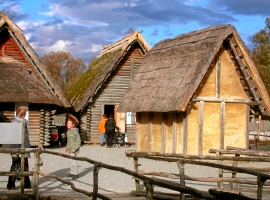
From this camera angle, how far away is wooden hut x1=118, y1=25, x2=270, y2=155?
1680cm

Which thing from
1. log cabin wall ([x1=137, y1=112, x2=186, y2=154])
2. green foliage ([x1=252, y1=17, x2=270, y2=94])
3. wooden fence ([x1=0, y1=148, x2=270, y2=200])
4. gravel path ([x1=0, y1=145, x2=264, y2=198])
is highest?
green foliage ([x1=252, y1=17, x2=270, y2=94])

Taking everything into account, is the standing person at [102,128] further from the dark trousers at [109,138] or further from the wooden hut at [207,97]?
the wooden hut at [207,97]

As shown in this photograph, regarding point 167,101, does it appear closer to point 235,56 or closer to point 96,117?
point 235,56

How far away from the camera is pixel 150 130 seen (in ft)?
61.8

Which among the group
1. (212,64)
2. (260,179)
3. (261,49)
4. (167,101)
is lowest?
(260,179)

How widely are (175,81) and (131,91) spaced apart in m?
3.11

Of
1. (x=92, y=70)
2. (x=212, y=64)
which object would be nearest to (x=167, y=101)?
(x=212, y=64)

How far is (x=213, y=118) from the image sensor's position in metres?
17.1

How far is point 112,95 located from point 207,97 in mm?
9585

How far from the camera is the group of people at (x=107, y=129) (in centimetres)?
2334

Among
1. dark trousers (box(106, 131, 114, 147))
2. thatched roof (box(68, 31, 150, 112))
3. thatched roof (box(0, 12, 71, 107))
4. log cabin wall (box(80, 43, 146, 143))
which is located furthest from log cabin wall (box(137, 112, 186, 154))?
log cabin wall (box(80, 43, 146, 143))

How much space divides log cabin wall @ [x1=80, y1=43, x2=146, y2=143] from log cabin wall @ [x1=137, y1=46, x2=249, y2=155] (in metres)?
8.10

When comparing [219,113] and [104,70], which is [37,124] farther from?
[219,113]

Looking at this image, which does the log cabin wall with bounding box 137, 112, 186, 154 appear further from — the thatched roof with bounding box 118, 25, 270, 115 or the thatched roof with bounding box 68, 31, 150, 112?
the thatched roof with bounding box 68, 31, 150, 112
